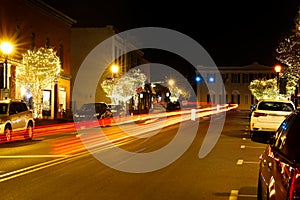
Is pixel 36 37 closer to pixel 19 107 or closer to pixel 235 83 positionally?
pixel 19 107

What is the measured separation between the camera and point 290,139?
6.04m

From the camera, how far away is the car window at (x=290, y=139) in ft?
17.9

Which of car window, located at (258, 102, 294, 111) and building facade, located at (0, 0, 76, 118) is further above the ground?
building facade, located at (0, 0, 76, 118)

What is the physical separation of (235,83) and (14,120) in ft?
254

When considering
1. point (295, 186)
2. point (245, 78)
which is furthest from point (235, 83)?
point (295, 186)

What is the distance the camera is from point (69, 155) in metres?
16.2

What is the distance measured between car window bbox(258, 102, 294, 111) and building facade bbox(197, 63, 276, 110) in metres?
71.4

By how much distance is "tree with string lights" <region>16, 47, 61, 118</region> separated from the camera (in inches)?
1383

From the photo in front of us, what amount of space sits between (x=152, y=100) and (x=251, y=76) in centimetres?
2213

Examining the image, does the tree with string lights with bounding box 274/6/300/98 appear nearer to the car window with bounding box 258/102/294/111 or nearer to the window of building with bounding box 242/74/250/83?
the car window with bounding box 258/102/294/111

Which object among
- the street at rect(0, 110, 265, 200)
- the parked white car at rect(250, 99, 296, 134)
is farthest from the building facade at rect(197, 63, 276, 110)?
the street at rect(0, 110, 265, 200)

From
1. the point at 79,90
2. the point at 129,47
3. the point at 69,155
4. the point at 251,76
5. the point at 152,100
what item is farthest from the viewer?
the point at 251,76

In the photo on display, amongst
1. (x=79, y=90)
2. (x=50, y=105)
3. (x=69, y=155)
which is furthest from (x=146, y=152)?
(x=79, y=90)

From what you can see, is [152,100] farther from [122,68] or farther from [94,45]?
[94,45]
